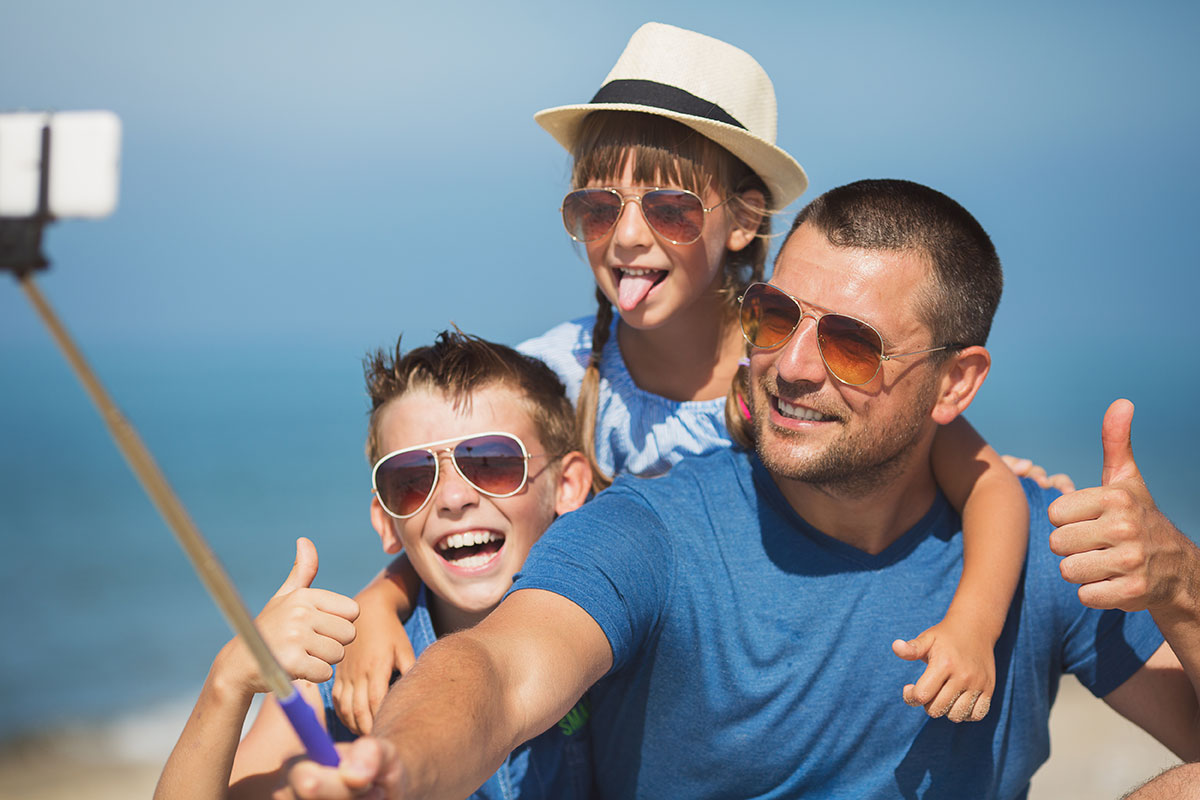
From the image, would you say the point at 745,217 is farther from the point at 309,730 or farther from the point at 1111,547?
the point at 309,730

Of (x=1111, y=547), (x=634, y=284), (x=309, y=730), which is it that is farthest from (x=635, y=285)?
(x=309, y=730)

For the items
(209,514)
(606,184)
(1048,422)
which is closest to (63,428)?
(209,514)

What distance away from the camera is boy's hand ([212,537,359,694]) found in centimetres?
238

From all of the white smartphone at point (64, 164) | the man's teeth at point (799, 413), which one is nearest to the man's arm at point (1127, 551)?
the man's teeth at point (799, 413)

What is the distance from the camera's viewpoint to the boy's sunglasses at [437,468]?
3.19 m

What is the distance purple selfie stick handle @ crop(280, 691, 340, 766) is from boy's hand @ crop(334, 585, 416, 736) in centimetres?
149

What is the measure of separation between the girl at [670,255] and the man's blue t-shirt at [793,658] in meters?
0.35

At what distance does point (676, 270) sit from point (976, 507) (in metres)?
1.27

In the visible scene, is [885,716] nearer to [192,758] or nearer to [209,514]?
[192,758]

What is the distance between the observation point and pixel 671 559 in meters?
3.10

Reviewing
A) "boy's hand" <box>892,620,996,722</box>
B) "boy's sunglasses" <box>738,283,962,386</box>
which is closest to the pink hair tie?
"boy's sunglasses" <box>738,283,962,386</box>

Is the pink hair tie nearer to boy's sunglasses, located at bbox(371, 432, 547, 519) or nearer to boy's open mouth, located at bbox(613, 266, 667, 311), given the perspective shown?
boy's open mouth, located at bbox(613, 266, 667, 311)

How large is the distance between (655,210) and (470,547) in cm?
129

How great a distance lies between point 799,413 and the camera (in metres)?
3.13
